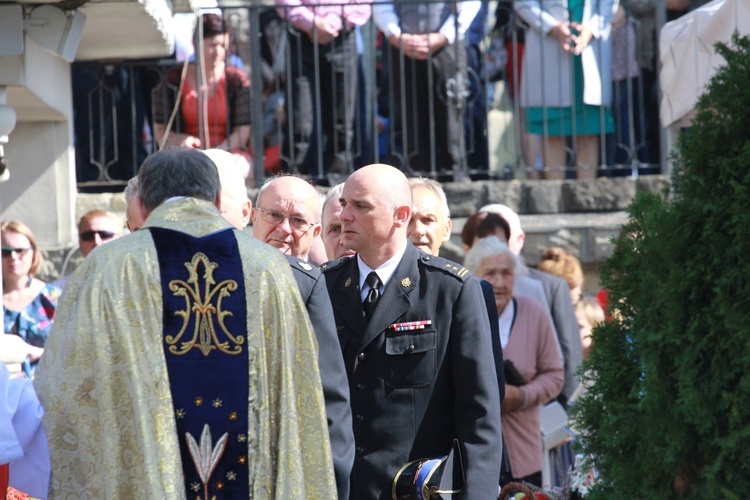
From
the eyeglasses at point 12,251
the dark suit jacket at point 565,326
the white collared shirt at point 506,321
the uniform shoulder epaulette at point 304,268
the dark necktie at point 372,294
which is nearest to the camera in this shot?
the uniform shoulder epaulette at point 304,268

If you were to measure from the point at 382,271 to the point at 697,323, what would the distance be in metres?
1.44

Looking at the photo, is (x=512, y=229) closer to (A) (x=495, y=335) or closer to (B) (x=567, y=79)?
(A) (x=495, y=335)

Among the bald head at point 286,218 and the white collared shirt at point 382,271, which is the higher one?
the bald head at point 286,218

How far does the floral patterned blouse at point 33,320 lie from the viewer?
21.5 ft

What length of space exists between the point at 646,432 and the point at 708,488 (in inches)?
8.5

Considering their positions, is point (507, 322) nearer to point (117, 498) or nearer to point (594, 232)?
point (594, 232)

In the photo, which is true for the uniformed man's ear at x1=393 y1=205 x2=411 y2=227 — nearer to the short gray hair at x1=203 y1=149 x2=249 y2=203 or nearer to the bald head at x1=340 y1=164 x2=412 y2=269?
the bald head at x1=340 y1=164 x2=412 y2=269

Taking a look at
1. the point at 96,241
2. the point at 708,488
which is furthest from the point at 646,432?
the point at 96,241

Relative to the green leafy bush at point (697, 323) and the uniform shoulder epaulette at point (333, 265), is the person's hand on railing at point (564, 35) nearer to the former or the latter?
the uniform shoulder epaulette at point (333, 265)

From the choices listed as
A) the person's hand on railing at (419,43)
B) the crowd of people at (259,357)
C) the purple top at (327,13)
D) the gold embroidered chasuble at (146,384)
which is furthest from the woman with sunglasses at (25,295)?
the person's hand on railing at (419,43)

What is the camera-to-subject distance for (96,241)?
7137mm

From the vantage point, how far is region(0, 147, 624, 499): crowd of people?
341 cm

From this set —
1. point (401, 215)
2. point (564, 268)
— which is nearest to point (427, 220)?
point (401, 215)

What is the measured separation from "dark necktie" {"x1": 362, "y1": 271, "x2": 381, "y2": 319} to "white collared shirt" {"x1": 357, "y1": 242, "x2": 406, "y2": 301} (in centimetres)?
1
